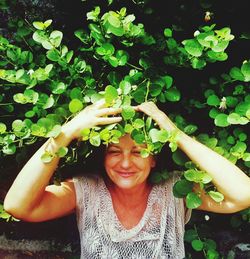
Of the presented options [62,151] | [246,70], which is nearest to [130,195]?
[62,151]

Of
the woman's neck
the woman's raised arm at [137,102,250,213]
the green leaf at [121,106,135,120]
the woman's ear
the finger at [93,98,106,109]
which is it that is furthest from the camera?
the woman's neck

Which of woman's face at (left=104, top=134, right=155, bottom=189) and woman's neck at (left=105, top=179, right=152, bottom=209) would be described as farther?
woman's neck at (left=105, top=179, right=152, bottom=209)

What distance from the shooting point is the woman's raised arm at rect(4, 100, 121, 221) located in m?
1.82

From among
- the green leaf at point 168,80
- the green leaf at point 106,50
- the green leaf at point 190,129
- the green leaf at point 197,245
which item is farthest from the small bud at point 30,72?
the green leaf at point 197,245

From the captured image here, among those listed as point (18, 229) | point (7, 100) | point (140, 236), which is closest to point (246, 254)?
point (140, 236)

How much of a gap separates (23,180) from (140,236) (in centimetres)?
62

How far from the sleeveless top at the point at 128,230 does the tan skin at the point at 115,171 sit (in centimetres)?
13

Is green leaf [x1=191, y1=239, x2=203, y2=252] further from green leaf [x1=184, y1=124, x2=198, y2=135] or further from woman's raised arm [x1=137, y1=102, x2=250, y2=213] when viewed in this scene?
green leaf [x1=184, y1=124, x2=198, y2=135]

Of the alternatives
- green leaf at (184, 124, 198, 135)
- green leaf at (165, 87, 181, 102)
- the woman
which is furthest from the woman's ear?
green leaf at (165, 87, 181, 102)

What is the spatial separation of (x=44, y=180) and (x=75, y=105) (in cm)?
35

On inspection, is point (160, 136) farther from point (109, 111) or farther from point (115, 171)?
point (115, 171)

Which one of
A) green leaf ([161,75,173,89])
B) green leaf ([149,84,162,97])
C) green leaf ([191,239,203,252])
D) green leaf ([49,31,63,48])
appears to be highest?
green leaf ([49,31,63,48])

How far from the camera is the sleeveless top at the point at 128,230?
7.30ft

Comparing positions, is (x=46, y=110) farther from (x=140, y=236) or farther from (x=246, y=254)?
(x=246, y=254)
